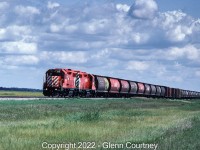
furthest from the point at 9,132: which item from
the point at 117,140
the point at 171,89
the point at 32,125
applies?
the point at 171,89

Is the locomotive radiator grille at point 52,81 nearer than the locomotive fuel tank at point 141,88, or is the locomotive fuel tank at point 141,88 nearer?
the locomotive radiator grille at point 52,81

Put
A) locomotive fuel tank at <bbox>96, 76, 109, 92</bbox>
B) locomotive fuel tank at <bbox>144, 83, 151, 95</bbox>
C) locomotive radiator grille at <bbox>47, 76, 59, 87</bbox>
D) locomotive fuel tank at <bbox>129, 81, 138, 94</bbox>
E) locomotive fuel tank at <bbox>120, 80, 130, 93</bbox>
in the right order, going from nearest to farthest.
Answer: locomotive radiator grille at <bbox>47, 76, 59, 87</bbox>
locomotive fuel tank at <bbox>96, 76, 109, 92</bbox>
locomotive fuel tank at <bbox>120, 80, 130, 93</bbox>
locomotive fuel tank at <bbox>129, 81, 138, 94</bbox>
locomotive fuel tank at <bbox>144, 83, 151, 95</bbox>

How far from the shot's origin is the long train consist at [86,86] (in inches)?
2238

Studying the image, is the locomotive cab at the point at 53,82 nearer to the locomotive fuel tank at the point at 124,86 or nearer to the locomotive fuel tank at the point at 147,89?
the locomotive fuel tank at the point at 124,86

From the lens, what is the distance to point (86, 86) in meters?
62.4

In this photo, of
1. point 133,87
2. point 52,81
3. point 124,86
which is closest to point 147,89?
point 133,87

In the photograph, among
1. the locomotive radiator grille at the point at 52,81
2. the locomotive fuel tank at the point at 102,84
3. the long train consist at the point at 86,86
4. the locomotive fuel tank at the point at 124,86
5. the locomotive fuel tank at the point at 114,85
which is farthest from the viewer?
the locomotive fuel tank at the point at 124,86

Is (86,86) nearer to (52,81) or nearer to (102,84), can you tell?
(102,84)

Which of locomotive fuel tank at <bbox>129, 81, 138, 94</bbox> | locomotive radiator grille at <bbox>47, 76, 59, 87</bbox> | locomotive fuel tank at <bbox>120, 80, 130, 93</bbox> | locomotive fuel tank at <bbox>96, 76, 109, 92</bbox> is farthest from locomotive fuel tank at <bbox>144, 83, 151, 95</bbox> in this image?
locomotive radiator grille at <bbox>47, 76, 59, 87</bbox>

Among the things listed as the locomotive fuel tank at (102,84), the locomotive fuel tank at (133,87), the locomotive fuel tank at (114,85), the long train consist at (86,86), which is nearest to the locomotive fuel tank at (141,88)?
the long train consist at (86,86)

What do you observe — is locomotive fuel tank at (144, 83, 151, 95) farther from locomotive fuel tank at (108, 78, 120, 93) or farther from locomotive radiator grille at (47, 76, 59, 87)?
locomotive radiator grille at (47, 76, 59, 87)

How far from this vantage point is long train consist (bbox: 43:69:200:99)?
5684 cm

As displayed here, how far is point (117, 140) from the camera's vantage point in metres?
16.8

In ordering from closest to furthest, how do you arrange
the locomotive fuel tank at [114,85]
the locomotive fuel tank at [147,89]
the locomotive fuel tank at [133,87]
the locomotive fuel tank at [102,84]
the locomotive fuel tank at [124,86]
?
the locomotive fuel tank at [102,84]
the locomotive fuel tank at [114,85]
the locomotive fuel tank at [124,86]
the locomotive fuel tank at [133,87]
the locomotive fuel tank at [147,89]
